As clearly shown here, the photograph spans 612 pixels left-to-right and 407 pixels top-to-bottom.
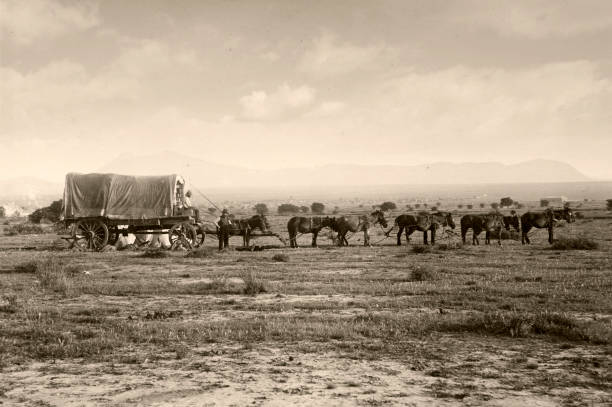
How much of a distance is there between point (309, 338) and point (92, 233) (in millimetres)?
15972

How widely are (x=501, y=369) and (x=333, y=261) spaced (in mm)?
11782

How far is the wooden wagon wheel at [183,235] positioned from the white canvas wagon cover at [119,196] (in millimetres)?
974

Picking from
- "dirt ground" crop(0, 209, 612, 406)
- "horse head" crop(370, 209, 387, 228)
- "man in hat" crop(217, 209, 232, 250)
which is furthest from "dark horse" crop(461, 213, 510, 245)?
"man in hat" crop(217, 209, 232, 250)

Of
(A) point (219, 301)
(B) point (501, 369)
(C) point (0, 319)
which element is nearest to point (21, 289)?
(C) point (0, 319)

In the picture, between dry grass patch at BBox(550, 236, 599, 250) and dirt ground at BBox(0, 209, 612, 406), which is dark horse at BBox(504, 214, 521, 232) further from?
dirt ground at BBox(0, 209, 612, 406)

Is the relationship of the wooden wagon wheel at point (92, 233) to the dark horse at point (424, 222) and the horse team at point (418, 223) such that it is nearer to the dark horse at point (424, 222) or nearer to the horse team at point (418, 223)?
the horse team at point (418, 223)

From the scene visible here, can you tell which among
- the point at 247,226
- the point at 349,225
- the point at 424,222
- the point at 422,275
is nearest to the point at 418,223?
the point at 424,222

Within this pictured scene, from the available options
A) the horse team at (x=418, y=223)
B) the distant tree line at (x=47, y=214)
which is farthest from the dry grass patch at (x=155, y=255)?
the distant tree line at (x=47, y=214)

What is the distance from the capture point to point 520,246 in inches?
931

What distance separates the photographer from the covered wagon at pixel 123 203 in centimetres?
2148

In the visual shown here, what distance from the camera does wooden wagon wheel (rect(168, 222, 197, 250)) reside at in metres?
22.2

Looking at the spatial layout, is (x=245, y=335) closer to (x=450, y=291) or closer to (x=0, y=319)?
(x=0, y=319)

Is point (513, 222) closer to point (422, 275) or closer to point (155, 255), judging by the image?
point (422, 275)

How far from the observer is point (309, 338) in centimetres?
849
